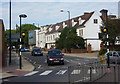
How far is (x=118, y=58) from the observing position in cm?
2389

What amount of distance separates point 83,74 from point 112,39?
3022cm

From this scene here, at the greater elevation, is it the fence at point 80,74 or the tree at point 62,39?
the tree at point 62,39

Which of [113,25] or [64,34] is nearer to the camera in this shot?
[113,25]

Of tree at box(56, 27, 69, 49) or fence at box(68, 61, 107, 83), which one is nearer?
fence at box(68, 61, 107, 83)

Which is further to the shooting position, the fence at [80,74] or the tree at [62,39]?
the tree at [62,39]

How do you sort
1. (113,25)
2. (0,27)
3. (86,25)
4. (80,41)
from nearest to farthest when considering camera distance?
(0,27), (113,25), (80,41), (86,25)

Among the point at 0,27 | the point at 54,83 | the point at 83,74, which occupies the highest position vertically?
the point at 0,27

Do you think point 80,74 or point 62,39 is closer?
point 80,74

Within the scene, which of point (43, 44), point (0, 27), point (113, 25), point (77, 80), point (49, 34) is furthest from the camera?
point (43, 44)

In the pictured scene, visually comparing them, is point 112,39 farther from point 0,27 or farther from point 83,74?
point 83,74

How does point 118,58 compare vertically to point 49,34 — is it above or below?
below

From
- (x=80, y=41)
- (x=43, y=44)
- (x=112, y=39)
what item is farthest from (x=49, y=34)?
(x=112, y=39)

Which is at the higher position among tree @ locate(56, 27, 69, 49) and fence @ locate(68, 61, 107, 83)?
tree @ locate(56, 27, 69, 49)

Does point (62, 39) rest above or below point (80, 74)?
above
